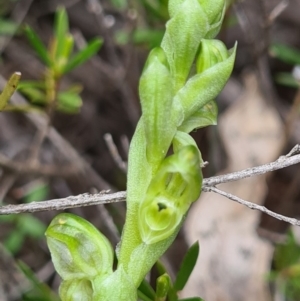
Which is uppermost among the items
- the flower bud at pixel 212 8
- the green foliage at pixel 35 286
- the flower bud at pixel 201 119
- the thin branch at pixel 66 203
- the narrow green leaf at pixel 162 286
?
the flower bud at pixel 212 8

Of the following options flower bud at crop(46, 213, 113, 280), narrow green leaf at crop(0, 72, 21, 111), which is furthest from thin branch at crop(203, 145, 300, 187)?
narrow green leaf at crop(0, 72, 21, 111)

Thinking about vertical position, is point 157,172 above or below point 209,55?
below

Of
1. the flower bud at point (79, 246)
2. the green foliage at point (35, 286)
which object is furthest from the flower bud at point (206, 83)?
the green foliage at point (35, 286)

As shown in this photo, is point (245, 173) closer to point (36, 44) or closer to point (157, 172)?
point (157, 172)

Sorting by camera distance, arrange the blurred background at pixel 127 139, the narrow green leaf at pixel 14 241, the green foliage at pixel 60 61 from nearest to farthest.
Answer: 1. the green foliage at pixel 60 61
2. the blurred background at pixel 127 139
3. the narrow green leaf at pixel 14 241

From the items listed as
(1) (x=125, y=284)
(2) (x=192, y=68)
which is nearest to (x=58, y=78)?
(2) (x=192, y=68)

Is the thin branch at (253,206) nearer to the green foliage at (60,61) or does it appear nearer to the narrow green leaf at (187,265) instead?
the narrow green leaf at (187,265)

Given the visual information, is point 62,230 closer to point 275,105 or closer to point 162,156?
point 162,156

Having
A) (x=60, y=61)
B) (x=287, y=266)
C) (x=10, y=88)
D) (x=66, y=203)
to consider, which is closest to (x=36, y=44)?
(x=60, y=61)

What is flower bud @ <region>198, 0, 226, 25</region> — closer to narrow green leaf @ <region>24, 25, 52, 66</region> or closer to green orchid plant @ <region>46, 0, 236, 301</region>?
green orchid plant @ <region>46, 0, 236, 301</region>
